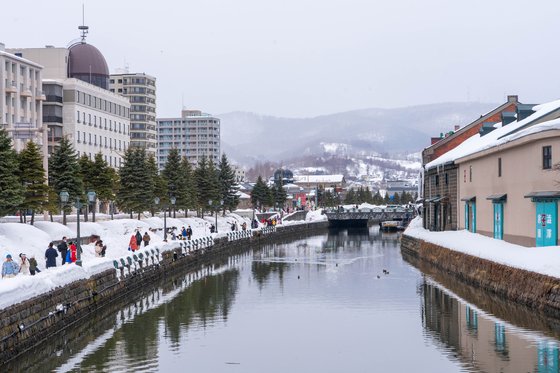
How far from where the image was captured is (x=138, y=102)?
19725cm

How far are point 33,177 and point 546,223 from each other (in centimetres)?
3423

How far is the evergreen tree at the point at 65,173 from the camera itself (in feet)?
215

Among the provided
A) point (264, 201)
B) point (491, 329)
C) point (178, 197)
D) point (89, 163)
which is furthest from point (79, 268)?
point (264, 201)

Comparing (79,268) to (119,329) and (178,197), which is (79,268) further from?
(178,197)

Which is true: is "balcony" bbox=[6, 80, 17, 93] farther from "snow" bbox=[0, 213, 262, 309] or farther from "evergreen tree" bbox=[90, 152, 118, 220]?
"evergreen tree" bbox=[90, 152, 118, 220]

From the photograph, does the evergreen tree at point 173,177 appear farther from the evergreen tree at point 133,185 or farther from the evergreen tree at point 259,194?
the evergreen tree at point 259,194

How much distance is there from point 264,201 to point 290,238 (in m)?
25.8

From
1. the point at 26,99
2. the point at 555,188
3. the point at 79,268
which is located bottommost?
the point at 79,268

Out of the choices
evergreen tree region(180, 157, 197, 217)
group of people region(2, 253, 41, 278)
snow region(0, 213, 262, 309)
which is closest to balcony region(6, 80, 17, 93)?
evergreen tree region(180, 157, 197, 217)

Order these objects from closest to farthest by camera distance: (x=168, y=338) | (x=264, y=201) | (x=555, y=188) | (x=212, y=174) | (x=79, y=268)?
1. (x=168, y=338)
2. (x=79, y=268)
3. (x=555, y=188)
4. (x=212, y=174)
5. (x=264, y=201)

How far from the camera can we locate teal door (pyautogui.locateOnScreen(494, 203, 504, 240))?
53.8m

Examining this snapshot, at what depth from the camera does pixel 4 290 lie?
26172 millimetres

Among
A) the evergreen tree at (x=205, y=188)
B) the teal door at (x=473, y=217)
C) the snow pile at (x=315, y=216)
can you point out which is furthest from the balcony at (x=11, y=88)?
the teal door at (x=473, y=217)

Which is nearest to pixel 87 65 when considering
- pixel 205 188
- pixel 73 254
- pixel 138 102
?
pixel 205 188
